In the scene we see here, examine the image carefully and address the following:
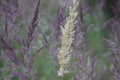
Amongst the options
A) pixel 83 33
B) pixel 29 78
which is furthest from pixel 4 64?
pixel 83 33

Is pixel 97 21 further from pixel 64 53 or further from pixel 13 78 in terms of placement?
pixel 64 53

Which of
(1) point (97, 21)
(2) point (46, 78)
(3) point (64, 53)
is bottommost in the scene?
(2) point (46, 78)

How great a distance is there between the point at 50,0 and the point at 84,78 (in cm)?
225

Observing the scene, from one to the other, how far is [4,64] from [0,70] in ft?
0.16

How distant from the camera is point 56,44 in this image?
5.82ft

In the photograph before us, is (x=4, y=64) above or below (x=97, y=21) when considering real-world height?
below

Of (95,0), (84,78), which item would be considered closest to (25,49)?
(84,78)

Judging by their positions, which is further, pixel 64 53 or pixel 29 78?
pixel 29 78

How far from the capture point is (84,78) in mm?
1537

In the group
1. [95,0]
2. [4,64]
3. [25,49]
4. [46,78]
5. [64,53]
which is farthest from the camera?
[95,0]

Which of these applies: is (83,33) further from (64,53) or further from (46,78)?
(64,53)

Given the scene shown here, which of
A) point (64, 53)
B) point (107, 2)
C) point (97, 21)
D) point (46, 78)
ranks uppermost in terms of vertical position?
point (107, 2)

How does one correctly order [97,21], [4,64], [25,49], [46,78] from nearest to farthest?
[25,49], [4,64], [46,78], [97,21]

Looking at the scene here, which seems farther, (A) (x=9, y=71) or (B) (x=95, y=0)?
(B) (x=95, y=0)
